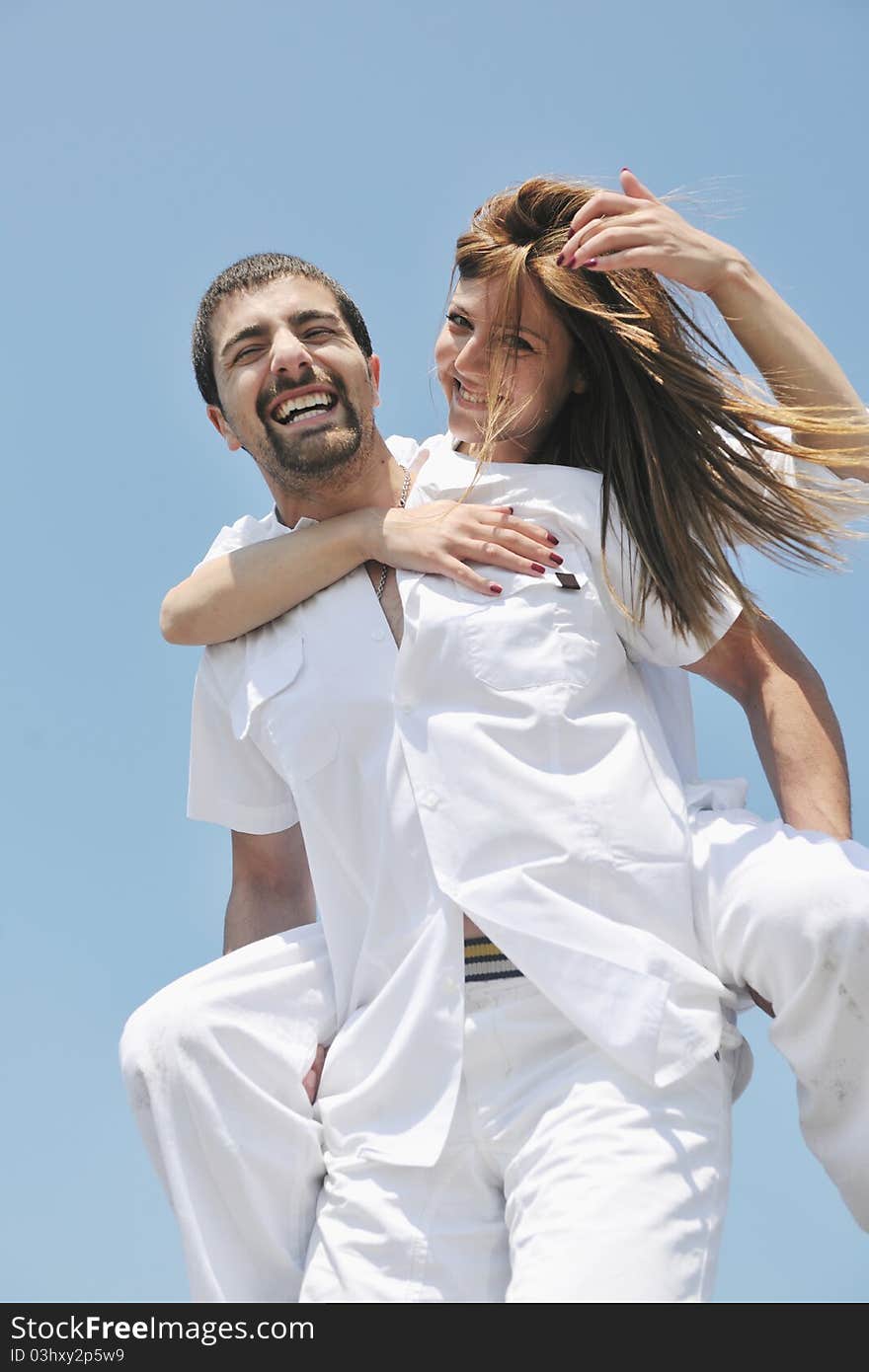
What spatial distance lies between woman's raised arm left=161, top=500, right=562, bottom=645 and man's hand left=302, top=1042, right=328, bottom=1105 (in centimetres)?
123

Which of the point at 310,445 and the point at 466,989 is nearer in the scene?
the point at 466,989

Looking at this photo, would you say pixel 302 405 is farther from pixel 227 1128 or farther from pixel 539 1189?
pixel 539 1189

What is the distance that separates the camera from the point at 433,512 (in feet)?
15.0

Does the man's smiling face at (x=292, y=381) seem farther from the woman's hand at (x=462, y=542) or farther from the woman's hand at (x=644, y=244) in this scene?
the woman's hand at (x=644, y=244)

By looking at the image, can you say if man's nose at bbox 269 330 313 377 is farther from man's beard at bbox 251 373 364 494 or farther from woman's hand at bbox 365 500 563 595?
woman's hand at bbox 365 500 563 595

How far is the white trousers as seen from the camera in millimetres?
3695

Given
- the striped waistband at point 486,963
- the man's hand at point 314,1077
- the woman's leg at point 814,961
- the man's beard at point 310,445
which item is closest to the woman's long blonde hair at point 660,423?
the man's beard at point 310,445

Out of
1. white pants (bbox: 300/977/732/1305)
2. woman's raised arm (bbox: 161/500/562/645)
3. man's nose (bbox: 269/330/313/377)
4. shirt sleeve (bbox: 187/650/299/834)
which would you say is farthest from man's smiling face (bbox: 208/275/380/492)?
white pants (bbox: 300/977/732/1305)

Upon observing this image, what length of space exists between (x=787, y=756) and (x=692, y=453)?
0.93m

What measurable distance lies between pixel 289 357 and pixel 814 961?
2347mm

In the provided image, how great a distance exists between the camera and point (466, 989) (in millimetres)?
4012

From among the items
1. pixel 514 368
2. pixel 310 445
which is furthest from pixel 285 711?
pixel 514 368
